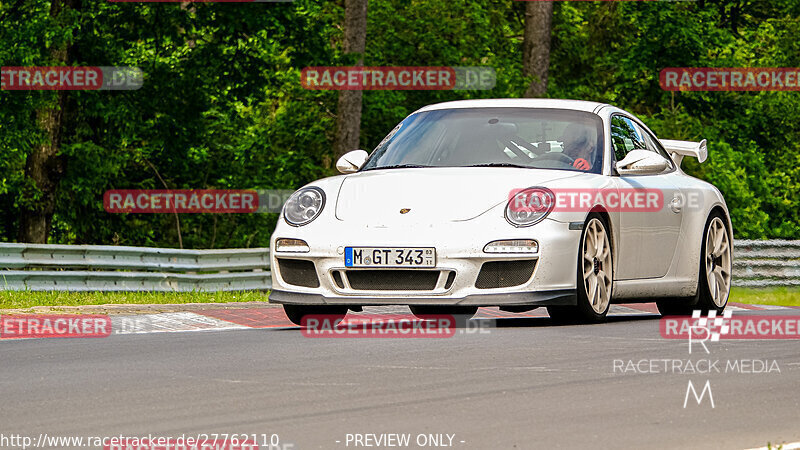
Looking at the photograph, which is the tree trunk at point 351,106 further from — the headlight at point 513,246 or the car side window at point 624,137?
the headlight at point 513,246

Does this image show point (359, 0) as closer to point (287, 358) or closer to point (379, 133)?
point (379, 133)

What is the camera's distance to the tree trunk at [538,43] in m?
35.7

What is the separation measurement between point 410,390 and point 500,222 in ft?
8.79

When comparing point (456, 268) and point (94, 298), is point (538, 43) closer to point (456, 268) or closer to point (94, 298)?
point (94, 298)

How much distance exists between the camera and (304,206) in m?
9.95

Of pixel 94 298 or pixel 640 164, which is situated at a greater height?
pixel 640 164

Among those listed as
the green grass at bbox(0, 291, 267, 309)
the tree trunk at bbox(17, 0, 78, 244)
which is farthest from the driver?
the tree trunk at bbox(17, 0, 78, 244)

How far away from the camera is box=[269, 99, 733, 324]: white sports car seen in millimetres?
9438

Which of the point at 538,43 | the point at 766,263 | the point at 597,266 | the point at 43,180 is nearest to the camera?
the point at 597,266

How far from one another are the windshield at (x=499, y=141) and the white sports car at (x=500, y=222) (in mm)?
11

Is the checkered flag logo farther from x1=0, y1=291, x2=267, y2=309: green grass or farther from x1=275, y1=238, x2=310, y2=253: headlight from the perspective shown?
x1=0, y1=291, x2=267, y2=309: green grass

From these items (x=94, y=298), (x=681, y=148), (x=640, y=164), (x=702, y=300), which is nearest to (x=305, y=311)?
(x=640, y=164)

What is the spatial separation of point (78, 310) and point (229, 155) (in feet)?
76.5

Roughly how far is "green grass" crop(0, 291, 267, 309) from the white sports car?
4.28m
